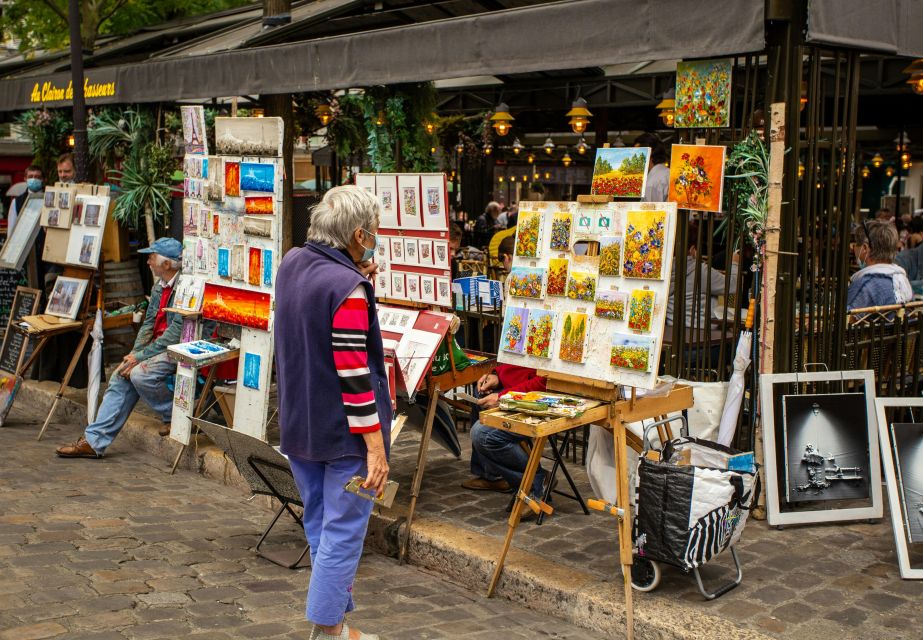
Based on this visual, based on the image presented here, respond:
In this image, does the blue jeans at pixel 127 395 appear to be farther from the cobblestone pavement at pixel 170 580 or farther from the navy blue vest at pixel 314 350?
the navy blue vest at pixel 314 350

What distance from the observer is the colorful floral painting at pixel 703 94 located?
5.46 m

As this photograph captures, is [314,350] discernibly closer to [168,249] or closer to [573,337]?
[573,337]

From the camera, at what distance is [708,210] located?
547cm

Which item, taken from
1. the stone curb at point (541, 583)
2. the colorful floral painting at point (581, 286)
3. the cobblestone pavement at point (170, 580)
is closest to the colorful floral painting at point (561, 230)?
the colorful floral painting at point (581, 286)

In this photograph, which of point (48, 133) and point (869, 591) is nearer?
point (869, 591)

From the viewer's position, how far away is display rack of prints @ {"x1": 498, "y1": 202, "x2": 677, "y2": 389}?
14.5ft

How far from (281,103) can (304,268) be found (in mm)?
5802

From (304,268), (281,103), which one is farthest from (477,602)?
(281,103)

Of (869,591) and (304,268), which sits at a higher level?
(304,268)

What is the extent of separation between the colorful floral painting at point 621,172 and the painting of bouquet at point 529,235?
1.07ft

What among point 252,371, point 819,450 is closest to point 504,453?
point 819,450

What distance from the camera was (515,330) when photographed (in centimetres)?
499

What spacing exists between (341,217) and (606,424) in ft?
→ 5.33

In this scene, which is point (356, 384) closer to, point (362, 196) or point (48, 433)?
point (362, 196)
